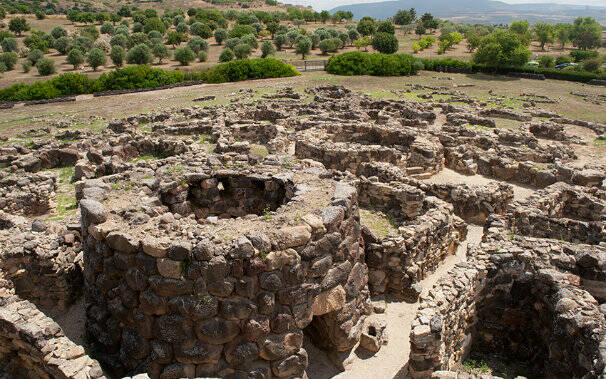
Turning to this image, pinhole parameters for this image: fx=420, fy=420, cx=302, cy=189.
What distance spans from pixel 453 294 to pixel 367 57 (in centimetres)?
4894

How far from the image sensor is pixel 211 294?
25.5ft

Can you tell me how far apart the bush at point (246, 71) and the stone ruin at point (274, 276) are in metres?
35.8

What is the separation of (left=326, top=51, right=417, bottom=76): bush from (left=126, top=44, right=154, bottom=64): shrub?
27.4 meters

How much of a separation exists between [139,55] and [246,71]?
20.2 metres

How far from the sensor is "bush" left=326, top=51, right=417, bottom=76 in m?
53.0

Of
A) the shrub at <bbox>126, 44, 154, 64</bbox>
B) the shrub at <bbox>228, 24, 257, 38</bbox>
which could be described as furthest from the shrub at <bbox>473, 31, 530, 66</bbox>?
the shrub at <bbox>228, 24, 257, 38</bbox>

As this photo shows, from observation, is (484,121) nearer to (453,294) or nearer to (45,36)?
(453,294)

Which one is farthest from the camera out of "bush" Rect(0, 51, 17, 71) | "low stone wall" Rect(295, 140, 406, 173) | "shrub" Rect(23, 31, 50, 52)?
"shrub" Rect(23, 31, 50, 52)

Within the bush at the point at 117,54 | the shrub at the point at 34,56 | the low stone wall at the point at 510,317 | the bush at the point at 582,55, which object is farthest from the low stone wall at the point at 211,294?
the bush at the point at 582,55

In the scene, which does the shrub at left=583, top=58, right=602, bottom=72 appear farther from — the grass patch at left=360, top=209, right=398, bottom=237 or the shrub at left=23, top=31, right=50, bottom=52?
the shrub at left=23, top=31, right=50, bottom=52

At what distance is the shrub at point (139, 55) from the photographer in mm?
60219

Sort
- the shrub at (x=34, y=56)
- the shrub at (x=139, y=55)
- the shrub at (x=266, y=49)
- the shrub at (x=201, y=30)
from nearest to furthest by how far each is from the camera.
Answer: the shrub at (x=139, y=55) → the shrub at (x=34, y=56) → the shrub at (x=266, y=49) → the shrub at (x=201, y=30)

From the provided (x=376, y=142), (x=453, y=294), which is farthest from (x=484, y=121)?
(x=453, y=294)

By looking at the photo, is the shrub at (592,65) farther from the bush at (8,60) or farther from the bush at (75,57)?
the bush at (8,60)
